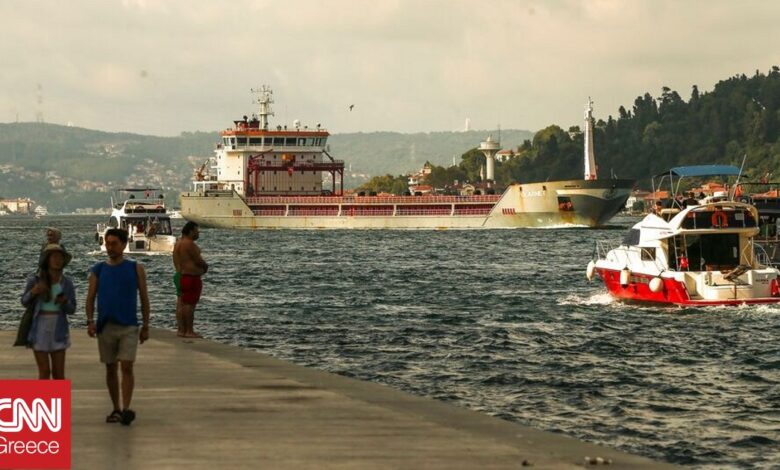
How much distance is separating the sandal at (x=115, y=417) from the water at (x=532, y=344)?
22.9 ft

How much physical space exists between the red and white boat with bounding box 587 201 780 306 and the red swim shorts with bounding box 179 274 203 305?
19.4 meters

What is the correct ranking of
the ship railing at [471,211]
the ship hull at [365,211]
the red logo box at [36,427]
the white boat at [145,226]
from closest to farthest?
the red logo box at [36,427]
the white boat at [145,226]
the ship hull at [365,211]
the ship railing at [471,211]

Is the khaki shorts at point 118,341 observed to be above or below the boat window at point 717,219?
below

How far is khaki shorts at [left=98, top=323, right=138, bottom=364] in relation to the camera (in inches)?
651

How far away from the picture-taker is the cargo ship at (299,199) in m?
156

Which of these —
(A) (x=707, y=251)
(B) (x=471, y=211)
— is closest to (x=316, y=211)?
(B) (x=471, y=211)

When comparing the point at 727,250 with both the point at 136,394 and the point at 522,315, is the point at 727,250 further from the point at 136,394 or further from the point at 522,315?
the point at 136,394

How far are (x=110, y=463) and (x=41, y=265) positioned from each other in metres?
3.31

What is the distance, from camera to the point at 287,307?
4484 cm

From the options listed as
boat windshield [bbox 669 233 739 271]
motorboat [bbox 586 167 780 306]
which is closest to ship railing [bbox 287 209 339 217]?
motorboat [bbox 586 167 780 306]

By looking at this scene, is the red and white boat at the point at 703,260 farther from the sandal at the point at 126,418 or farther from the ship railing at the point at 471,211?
the ship railing at the point at 471,211

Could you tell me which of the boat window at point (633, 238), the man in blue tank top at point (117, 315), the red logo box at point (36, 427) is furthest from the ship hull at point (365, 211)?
the red logo box at point (36, 427)

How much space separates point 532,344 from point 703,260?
36.3 ft

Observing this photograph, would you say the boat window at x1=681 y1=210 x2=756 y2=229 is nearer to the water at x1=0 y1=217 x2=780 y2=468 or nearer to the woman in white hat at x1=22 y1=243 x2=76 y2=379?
the water at x1=0 y1=217 x2=780 y2=468
